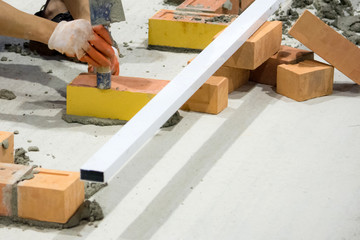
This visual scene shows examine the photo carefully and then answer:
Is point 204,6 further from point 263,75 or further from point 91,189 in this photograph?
point 91,189

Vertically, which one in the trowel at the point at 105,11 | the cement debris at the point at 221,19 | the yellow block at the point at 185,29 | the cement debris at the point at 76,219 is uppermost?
the trowel at the point at 105,11

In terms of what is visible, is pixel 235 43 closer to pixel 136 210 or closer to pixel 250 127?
pixel 250 127

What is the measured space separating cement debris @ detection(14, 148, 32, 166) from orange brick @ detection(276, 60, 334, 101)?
1.72 metres

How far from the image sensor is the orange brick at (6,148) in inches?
133

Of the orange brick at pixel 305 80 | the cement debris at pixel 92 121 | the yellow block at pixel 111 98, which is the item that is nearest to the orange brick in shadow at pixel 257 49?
the orange brick at pixel 305 80

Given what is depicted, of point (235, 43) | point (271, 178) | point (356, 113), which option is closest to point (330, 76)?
point (356, 113)

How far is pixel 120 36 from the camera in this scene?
560cm

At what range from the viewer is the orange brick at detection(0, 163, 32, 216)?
307 centimetres

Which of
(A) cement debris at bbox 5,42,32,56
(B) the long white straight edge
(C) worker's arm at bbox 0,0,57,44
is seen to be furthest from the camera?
(A) cement debris at bbox 5,42,32,56

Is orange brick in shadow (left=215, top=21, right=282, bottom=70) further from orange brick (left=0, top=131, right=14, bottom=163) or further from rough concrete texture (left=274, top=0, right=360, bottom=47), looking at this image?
orange brick (left=0, top=131, right=14, bottom=163)

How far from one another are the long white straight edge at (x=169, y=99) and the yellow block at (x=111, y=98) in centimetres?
33

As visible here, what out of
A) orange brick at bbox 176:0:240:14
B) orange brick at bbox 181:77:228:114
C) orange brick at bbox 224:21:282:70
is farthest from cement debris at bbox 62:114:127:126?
orange brick at bbox 176:0:240:14

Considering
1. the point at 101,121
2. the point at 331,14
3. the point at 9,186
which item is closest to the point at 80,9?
the point at 101,121

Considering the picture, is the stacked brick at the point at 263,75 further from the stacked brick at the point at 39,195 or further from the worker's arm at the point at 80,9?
the stacked brick at the point at 39,195
